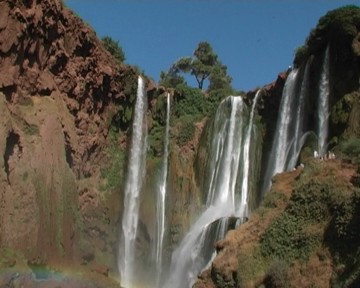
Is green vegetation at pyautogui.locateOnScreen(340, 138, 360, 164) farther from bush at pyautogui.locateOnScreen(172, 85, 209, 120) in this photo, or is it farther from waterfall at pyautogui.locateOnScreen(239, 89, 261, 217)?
bush at pyautogui.locateOnScreen(172, 85, 209, 120)

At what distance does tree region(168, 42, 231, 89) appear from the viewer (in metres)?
57.3

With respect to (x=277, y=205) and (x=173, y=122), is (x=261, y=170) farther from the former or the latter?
(x=277, y=205)

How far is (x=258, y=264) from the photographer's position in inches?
699

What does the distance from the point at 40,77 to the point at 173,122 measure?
11.0 metres

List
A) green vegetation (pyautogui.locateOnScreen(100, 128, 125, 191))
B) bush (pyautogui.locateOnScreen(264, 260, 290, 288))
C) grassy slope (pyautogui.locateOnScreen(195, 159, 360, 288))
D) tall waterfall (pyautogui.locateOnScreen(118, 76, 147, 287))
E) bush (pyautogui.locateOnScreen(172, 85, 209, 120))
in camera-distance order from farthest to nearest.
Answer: bush (pyautogui.locateOnScreen(172, 85, 209, 120)) < green vegetation (pyautogui.locateOnScreen(100, 128, 125, 191)) < tall waterfall (pyautogui.locateOnScreen(118, 76, 147, 287)) < bush (pyautogui.locateOnScreen(264, 260, 290, 288)) < grassy slope (pyautogui.locateOnScreen(195, 159, 360, 288))

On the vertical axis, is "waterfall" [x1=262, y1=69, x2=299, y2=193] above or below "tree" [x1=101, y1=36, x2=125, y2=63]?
below

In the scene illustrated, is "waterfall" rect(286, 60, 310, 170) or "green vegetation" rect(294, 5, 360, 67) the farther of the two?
"waterfall" rect(286, 60, 310, 170)

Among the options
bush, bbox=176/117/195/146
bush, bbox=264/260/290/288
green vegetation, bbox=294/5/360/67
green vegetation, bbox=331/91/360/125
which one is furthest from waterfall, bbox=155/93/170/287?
bush, bbox=264/260/290/288

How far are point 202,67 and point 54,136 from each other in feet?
94.1

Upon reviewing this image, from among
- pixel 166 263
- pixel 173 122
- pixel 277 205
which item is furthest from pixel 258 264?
pixel 173 122

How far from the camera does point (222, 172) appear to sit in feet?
121

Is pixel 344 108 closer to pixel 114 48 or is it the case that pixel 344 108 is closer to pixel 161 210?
pixel 161 210

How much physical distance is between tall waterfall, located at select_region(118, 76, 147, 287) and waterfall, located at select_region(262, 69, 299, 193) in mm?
8044

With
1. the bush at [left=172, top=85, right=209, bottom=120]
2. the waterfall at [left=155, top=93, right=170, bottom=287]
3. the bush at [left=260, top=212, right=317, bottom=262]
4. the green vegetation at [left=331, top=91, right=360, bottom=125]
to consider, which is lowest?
the bush at [left=260, top=212, right=317, bottom=262]
